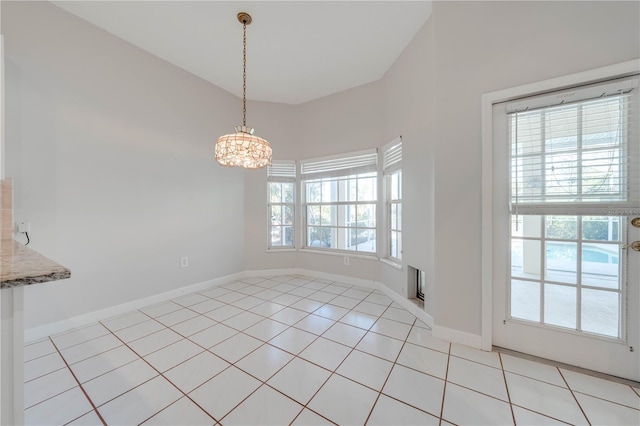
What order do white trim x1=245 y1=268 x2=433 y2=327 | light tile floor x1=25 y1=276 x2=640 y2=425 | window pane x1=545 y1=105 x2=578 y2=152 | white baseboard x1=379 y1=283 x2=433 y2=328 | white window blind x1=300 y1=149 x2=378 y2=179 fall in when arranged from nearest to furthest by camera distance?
light tile floor x1=25 y1=276 x2=640 y2=425 < window pane x1=545 y1=105 x2=578 y2=152 < white baseboard x1=379 y1=283 x2=433 y2=328 < white trim x1=245 y1=268 x2=433 y2=327 < white window blind x1=300 y1=149 x2=378 y2=179

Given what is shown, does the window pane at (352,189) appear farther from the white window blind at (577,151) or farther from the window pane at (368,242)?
the white window blind at (577,151)

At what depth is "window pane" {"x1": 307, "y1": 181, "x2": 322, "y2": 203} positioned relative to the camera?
3.84m

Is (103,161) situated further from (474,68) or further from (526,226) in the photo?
(526,226)

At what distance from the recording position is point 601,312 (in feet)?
5.18

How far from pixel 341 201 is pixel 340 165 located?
57 centimetres

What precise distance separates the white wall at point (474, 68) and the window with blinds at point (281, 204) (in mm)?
2472

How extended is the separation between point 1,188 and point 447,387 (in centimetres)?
325

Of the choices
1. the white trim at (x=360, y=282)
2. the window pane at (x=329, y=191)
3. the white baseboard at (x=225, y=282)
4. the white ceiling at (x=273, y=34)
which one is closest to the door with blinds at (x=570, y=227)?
the white baseboard at (x=225, y=282)

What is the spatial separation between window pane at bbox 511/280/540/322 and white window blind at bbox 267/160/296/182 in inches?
126

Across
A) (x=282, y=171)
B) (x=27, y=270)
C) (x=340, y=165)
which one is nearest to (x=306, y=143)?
(x=282, y=171)

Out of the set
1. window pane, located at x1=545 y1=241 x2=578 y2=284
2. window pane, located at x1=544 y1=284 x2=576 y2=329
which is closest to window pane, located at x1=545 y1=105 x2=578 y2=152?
window pane, located at x1=545 y1=241 x2=578 y2=284

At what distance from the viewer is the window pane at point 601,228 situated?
1.55 meters

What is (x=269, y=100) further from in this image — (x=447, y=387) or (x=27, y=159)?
(x=447, y=387)

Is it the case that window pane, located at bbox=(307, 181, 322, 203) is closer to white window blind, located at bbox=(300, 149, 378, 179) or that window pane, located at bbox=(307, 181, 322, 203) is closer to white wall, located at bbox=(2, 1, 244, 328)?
white window blind, located at bbox=(300, 149, 378, 179)
